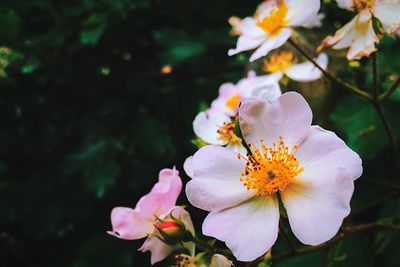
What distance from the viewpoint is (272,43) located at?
75 centimetres

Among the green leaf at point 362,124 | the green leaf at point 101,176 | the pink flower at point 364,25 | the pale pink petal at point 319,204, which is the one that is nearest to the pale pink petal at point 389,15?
the pink flower at point 364,25

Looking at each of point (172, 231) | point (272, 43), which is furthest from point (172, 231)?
point (272, 43)

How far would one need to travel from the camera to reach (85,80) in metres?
1.47

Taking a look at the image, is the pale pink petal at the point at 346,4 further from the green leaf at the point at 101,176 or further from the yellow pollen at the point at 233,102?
the green leaf at the point at 101,176

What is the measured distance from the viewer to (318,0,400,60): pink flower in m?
0.68

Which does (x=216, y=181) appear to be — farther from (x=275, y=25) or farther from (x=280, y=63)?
(x=280, y=63)

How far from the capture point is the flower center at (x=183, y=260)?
0.65 metres

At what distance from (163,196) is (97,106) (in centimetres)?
91

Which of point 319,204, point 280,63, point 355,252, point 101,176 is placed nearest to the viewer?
point 319,204

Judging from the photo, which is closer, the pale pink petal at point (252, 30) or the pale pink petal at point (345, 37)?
the pale pink petal at point (345, 37)

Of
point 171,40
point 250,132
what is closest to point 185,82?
point 171,40

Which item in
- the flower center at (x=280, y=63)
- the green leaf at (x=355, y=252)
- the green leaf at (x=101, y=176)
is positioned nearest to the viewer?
the green leaf at (x=355, y=252)

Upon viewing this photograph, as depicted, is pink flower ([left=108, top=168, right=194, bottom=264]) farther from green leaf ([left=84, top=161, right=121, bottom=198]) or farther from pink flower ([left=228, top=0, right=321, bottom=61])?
green leaf ([left=84, top=161, right=121, bottom=198])

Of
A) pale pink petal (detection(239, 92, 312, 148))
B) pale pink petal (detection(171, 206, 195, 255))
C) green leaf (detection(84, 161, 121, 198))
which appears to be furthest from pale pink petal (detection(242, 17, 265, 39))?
green leaf (detection(84, 161, 121, 198))
